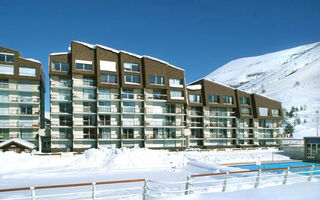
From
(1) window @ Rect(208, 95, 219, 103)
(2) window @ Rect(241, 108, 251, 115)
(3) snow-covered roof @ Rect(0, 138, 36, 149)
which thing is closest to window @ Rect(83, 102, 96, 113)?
(3) snow-covered roof @ Rect(0, 138, 36, 149)

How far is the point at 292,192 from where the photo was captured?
38.1 ft

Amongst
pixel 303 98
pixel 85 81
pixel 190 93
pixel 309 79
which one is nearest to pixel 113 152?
pixel 85 81

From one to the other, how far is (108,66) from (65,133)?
12.0 metres

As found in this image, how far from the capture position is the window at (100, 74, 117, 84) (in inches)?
1507

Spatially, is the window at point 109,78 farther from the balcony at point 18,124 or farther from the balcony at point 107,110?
the balcony at point 18,124

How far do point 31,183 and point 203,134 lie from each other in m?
32.6

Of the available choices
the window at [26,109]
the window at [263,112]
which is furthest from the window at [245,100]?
the window at [26,109]

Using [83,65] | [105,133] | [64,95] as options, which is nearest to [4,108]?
[64,95]

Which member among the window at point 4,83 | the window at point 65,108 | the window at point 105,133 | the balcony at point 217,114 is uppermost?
the window at point 4,83

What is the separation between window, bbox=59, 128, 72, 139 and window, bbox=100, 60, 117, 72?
1065 centimetres

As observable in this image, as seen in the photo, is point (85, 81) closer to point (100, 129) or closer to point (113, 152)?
point (100, 129)

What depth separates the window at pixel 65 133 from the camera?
37156 millimetres

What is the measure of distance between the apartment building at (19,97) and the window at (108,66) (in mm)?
9280

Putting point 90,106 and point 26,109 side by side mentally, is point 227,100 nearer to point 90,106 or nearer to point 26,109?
point 90,106
